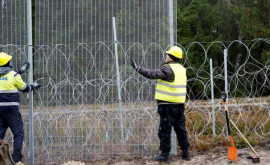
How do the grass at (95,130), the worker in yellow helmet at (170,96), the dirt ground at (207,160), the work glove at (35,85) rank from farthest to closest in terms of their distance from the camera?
the grass at (95,130)
the work glove at (35,85)
the dirt ground at (207,160)
the worker in yellow helmet at (170,96)

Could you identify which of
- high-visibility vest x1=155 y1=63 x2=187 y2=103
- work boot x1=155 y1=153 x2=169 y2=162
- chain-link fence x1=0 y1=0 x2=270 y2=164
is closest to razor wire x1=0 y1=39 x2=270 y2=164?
chain-link fence x1=0 y1=0 x2=270 y2=164

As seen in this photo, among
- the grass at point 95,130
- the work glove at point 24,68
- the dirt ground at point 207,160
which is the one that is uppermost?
the work glove at point 24,68

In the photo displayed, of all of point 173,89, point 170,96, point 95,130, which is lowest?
point 95,130

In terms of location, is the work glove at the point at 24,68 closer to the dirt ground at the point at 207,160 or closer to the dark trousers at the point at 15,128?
the dark trousers at the point at 15,128

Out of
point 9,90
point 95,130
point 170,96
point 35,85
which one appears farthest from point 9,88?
point 170,96

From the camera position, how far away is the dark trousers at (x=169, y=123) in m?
5.41

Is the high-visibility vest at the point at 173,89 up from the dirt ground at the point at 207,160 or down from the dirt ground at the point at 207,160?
up

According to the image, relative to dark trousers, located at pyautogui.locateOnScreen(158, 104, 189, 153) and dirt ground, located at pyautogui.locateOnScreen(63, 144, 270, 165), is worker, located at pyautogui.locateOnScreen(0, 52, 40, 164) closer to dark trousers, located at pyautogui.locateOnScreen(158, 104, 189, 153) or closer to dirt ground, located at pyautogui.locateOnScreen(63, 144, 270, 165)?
dirt ground, located at pyautogui.locateOnScreen(63, 144, 270, 165)

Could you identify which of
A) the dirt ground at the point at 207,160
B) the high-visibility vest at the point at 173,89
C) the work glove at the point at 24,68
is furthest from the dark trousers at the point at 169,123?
the work glove at the point at 24,68

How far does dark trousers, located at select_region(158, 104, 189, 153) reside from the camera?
5.41m

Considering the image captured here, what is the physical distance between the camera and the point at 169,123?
5.39 metres

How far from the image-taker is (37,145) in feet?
20.1

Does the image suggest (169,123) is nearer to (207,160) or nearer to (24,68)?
(207,160)

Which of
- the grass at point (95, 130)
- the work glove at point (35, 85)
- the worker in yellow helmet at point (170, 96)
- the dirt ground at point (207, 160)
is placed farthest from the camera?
the grass at point (95, 130)
